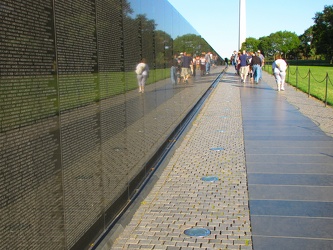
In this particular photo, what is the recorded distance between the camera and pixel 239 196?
5.91 metres

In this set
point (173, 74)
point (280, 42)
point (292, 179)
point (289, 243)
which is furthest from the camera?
point (280, 42)

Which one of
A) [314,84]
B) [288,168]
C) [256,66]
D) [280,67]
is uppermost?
[280,67]

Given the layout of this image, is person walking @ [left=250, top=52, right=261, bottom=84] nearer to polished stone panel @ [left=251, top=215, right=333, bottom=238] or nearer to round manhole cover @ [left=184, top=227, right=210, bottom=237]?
polished stone panel @ [left=251, top=215, right=333, bottom=238]

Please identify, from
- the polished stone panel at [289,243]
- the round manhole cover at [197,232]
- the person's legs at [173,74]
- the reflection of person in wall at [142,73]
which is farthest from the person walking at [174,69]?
the polished stone panel at [289,243]

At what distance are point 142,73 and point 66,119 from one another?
3388 millimetres

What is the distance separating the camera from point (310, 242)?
437 centimetres

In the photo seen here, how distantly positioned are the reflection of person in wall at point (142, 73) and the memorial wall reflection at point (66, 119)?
187 millimetres

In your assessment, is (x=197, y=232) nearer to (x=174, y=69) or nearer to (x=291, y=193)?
(x=291, y=193)

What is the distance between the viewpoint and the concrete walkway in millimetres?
4473

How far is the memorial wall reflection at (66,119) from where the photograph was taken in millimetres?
2658

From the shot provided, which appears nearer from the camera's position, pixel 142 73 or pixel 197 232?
pixel 197 232

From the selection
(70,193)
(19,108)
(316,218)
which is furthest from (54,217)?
(316,218)

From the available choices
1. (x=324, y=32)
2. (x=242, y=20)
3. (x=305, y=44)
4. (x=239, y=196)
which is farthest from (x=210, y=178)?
(x=305, y=44)

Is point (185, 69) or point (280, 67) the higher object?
point (185, 69)
